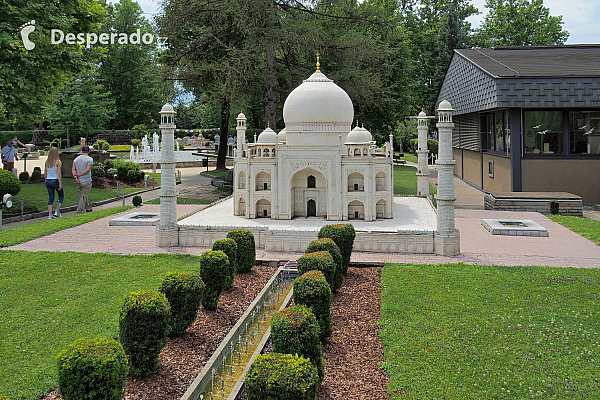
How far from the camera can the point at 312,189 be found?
1822 cm

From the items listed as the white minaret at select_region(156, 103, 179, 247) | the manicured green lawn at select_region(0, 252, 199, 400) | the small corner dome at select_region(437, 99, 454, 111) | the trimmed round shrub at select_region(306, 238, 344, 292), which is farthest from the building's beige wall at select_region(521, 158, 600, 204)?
the manicured green lawn at select_region(0, 252, 199, 400)

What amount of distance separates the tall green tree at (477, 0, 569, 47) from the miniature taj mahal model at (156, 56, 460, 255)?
43478mm

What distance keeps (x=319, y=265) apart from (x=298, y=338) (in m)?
3.14

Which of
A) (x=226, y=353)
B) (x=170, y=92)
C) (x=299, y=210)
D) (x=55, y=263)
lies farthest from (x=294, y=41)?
(x=226, y=353)

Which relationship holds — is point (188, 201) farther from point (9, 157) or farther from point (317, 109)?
point (9, 157)

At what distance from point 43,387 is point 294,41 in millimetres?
21559

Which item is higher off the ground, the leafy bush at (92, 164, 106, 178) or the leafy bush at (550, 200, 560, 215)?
the leafy bush at (92, 164, 106, 178)

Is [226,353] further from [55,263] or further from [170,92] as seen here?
[170,92]

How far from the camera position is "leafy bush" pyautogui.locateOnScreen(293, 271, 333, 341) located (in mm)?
8172

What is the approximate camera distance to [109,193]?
26.5 metres

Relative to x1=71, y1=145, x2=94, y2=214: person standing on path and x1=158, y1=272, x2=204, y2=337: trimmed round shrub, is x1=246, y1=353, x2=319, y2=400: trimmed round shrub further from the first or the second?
x1=71, y1=145, x2=94, y2=214: person standing on path

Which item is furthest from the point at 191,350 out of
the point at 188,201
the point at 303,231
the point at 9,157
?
the point at 9,157

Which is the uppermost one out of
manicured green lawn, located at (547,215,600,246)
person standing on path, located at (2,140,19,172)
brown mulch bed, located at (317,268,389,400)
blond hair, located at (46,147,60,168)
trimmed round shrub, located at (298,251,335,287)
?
person standing on path, located at (2,140,19,172)

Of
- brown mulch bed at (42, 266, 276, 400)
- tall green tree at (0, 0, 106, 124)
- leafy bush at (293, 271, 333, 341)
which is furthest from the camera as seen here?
tall green tree at (0, 0, 106, 124)
